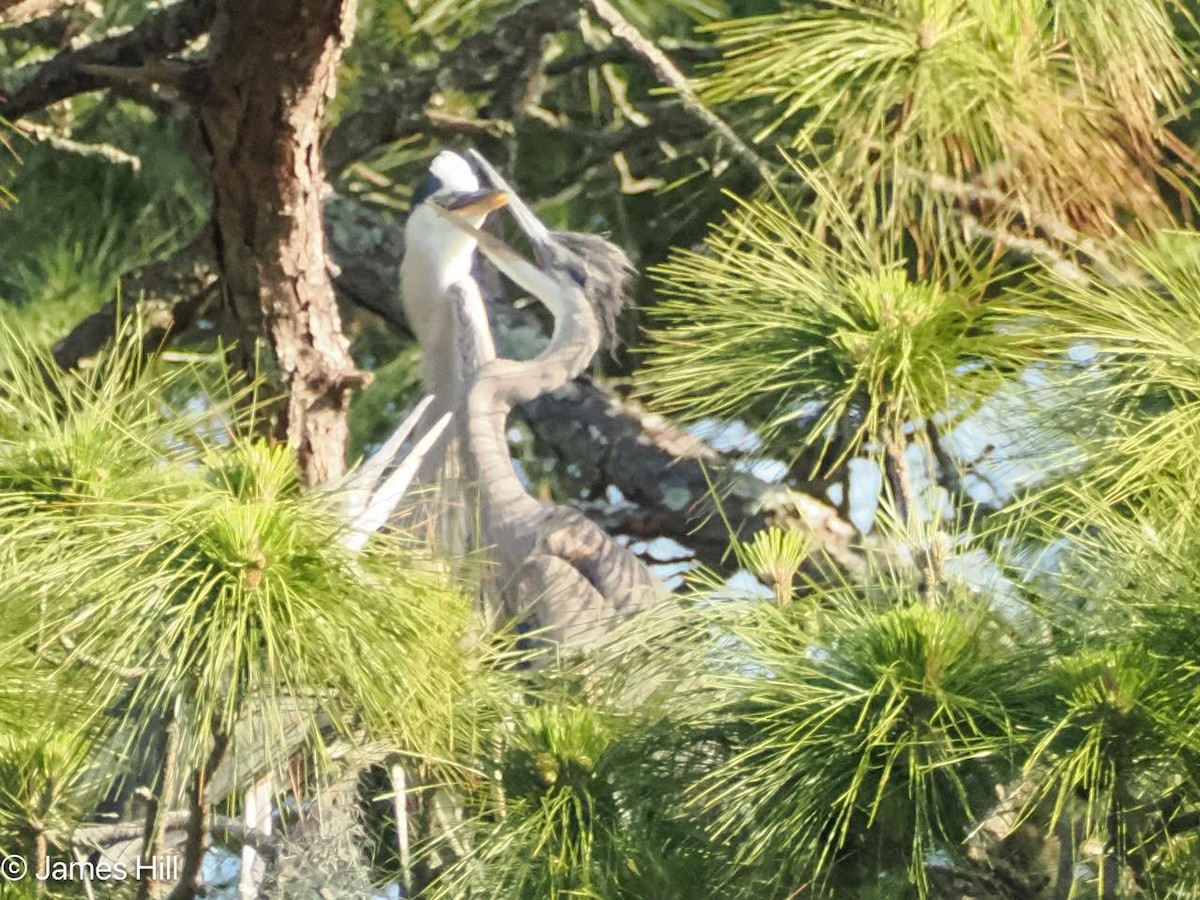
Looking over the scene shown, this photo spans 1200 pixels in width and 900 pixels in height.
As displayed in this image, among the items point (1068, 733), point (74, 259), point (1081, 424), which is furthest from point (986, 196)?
point (74, 259)

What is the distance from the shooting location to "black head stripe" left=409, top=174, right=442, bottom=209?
1.74 metres

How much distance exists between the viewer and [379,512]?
139 cm

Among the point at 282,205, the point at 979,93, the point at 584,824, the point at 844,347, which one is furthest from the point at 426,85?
the point at 584,824

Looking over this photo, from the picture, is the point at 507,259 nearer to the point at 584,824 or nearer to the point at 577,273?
the point at 577,273

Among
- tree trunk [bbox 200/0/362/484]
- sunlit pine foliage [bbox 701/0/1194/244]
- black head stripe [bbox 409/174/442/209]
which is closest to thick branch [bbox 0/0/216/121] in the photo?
tree trunk [bbox 200/0/362/484]

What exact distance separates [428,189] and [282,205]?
1.31 ft

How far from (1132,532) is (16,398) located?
2.07 feet

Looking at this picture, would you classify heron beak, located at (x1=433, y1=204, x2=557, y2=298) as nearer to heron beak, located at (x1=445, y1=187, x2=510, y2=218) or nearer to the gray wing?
heron beak, located at (x1=445, y1=187, x2=510, y2=218)

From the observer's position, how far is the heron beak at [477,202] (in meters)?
1.69

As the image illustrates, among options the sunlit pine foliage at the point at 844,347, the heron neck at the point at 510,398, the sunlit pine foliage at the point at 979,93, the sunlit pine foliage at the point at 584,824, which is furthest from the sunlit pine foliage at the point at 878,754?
the heron neck at the point at 510,398

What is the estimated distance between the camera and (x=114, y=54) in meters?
1.49

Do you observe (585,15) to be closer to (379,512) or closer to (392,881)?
(379,512)

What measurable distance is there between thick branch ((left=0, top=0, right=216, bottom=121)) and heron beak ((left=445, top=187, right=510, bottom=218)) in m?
0.29

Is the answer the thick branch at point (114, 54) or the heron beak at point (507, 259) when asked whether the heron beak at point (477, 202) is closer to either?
the heron beak at point (507, 259)
